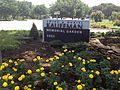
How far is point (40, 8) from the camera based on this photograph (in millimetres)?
65125

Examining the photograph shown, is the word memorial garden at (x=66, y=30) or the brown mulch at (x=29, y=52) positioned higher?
the word memorial garden at (x=66, y=30)

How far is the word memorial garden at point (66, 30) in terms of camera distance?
450 inches

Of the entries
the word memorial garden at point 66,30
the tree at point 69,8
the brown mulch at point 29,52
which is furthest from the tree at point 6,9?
the brown mulch at point 29,52

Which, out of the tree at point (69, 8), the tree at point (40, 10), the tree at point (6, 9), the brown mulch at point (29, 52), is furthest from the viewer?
the tree at point (40, 10)

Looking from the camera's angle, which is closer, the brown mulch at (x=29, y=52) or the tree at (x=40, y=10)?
the brown mulch at (x=29, y=52)

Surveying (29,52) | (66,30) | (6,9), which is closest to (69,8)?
(6,9)

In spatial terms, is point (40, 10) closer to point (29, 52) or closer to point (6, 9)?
point (6, 9)

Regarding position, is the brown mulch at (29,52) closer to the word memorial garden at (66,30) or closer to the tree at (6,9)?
the word memorial garden at (66,30)

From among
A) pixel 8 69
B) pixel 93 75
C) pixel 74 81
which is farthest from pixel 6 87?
pixel 93 75

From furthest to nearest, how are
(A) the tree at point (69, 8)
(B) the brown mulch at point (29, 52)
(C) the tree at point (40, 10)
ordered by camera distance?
(C) the tree at point (40, 10) → (A) the tree at point (69, 8) → (B) the brown mulch at point (29, 52)

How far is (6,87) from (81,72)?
1.70 metres

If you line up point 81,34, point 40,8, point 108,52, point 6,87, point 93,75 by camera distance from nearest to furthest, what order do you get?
point 6,87 → point 93,75 → point 108,52 → point 81,34 → point 40,8

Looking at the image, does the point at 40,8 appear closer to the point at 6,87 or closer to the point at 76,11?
the point at 76,11

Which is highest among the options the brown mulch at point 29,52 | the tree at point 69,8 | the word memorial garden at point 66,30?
the tree at point 69,8
